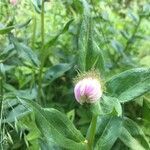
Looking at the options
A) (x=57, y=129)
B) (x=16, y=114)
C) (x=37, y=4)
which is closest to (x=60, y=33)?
(x=37, y=4)

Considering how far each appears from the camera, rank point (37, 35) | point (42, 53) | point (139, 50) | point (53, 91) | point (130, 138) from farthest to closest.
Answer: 1. point (139, 50)
2. point (37, 35)
3. point (53, 91)
4. point (42, 53)
5. point (130, 138)

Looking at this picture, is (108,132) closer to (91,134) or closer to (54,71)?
(91,134)

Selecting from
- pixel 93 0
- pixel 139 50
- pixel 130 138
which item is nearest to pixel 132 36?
pixel 139 50

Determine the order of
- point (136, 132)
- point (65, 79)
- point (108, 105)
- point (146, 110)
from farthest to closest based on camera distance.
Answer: point (65, 79)
point (146, 110)
point (136, 132)
point (108, 105)

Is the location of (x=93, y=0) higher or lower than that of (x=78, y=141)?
higher

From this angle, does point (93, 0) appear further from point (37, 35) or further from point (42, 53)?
point (37, 35)

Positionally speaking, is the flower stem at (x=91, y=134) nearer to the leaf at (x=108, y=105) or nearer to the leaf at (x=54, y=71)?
the leaf at (x=108, y=105)
